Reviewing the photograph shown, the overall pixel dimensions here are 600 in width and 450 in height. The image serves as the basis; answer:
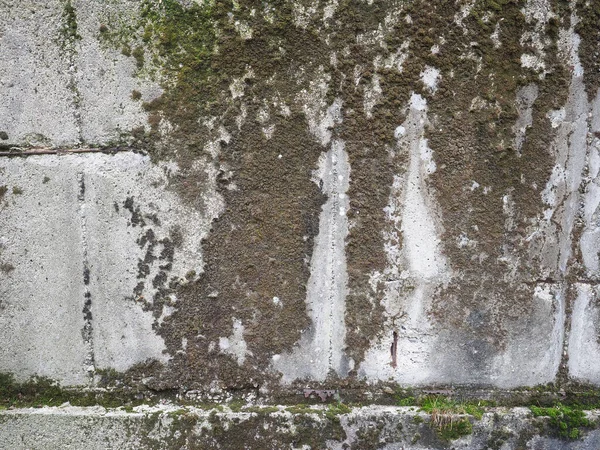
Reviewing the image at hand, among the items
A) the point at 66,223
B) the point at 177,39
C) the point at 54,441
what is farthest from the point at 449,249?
the point at 54,441

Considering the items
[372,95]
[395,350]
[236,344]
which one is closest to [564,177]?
[372,95]

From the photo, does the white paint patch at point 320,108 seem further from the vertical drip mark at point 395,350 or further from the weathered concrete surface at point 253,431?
the weathered concrete surface at point 253,431

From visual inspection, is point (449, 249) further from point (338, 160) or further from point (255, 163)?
point (255, 163)

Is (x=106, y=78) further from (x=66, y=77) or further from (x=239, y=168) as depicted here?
(x=239, y=168)

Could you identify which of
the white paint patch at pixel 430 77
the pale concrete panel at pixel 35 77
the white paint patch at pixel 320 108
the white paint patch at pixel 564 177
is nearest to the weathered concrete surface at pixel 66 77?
the pale concrete panel at pixel 35 77

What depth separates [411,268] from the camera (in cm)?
287

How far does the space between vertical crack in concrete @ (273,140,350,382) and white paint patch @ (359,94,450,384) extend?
0.68 feet

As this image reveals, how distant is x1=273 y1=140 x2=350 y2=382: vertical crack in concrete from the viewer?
282cm

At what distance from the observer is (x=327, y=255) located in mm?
2850

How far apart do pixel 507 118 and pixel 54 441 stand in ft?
10.3

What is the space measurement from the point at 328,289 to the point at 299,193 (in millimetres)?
581

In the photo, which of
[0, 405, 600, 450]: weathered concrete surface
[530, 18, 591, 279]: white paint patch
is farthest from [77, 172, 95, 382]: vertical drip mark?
[530, 18, 591, 279]: white paint patch

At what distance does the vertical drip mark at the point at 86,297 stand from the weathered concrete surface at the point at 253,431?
0.29 metres

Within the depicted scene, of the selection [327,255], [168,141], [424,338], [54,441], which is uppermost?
[168,141]
